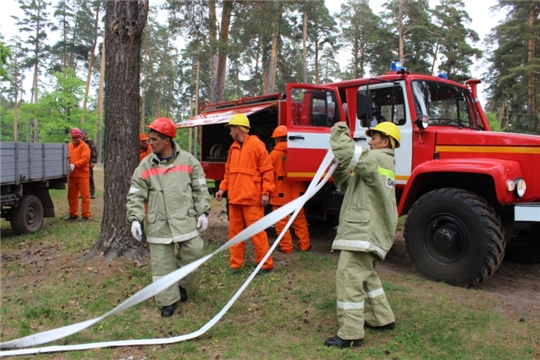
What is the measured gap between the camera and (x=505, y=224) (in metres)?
5.01

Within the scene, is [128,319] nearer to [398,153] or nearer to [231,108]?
[398,153]

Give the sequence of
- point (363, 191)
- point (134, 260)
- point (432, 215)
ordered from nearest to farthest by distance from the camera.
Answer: point (363, 191), point (432, 215), point (134, 260)

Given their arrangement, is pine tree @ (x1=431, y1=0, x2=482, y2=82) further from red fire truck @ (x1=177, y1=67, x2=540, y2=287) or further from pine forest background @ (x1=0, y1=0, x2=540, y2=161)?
red fire truck @ (x1=177, y1=67, x2=540, y2=287)

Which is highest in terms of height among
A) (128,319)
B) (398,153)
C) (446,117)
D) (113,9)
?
(113,9)

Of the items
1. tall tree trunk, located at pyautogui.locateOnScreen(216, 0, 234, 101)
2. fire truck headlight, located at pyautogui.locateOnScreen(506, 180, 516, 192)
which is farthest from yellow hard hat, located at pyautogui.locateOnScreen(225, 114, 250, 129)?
tall tree trunk, located at pyautogui.locateOnScreen(216, 0, 234, 101)

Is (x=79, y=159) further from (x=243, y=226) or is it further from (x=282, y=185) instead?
(x=243, y=226)

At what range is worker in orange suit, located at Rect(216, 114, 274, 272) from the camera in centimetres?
513

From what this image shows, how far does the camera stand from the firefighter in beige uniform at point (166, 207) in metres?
4.04

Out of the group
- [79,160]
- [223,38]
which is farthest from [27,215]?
[223,38]

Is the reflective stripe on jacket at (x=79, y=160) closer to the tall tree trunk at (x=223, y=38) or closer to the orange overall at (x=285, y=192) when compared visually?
the orange overall at (x=285, y=192)

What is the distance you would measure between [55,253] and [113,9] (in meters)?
3.50

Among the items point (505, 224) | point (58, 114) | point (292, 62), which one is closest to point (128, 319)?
point (505, 224)

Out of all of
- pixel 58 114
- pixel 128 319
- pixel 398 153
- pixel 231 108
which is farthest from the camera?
pixel 58 114

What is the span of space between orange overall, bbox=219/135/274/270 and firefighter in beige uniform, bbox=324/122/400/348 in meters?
1.74
